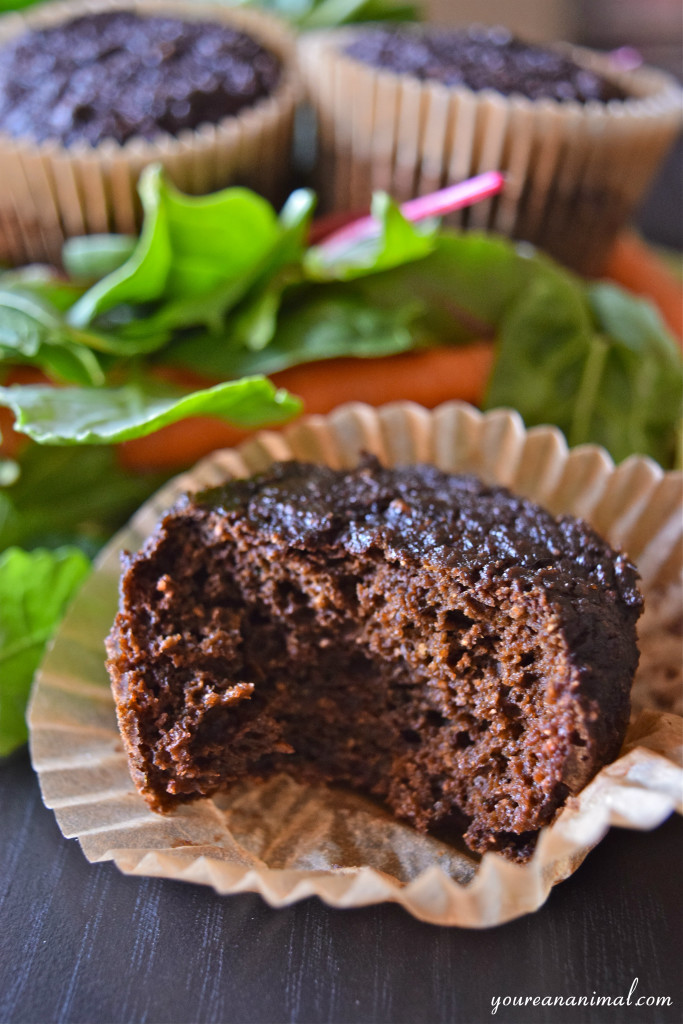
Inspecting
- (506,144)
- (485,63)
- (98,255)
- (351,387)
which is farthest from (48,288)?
(485,63)

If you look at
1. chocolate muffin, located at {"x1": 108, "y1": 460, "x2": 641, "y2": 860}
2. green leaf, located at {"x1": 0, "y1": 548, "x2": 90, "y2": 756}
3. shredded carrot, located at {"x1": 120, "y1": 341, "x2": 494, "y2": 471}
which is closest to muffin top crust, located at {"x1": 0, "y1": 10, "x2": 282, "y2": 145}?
shredded carrot, located at {"x1": 120, "y1": 341, "x2": 494, "y2": 471}

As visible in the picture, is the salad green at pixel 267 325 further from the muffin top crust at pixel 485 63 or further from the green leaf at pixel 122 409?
the muffin top crust at pixel 485 63

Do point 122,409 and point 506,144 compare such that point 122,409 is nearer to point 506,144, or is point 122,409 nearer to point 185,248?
point 185,248

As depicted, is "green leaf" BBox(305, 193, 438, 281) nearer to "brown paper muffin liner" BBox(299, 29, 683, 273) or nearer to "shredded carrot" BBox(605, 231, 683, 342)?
"brown paper muffin liner" BBox(299, 29, 683, 273)

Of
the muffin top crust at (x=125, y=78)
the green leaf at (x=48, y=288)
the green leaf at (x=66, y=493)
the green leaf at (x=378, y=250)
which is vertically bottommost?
the green leaf at (x=66, y=493)

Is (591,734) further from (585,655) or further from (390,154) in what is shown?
(390,154)

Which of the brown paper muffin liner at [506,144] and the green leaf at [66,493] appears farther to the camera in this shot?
the brown paper muffin liner at [506,144]

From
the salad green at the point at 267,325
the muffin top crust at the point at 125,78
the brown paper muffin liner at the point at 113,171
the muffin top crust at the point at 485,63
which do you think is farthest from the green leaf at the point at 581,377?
the muffin top crust at the point at 125,78
